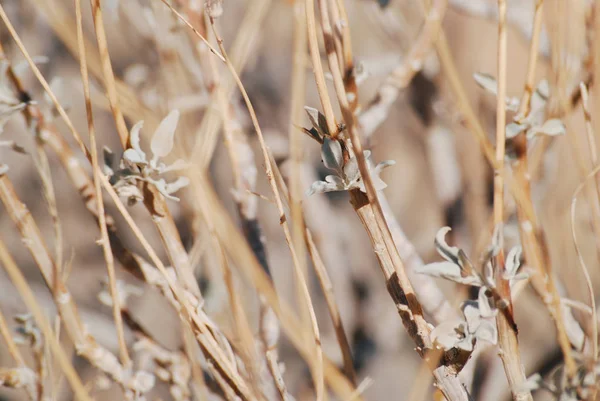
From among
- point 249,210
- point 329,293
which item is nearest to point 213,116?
point 249,210

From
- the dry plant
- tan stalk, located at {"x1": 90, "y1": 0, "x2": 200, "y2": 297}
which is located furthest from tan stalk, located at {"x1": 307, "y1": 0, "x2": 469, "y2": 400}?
tan stalk, located at {"x1": 90, "y1": 0, "x2": 200, "y2": 297}

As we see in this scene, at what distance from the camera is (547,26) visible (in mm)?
362

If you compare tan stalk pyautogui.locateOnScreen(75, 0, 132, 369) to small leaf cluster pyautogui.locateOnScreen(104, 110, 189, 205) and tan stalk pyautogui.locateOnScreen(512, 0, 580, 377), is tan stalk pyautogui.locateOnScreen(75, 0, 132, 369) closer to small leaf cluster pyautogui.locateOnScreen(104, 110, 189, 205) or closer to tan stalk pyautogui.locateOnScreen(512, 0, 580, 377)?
small leaf cluster pyautogui.locateOnScreen(104, 110, 189, 205)

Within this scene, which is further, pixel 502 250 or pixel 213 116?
pixel 213 116

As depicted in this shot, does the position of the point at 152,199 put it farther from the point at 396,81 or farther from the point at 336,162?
the point at 396,81

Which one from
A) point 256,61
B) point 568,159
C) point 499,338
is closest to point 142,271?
point 499,338

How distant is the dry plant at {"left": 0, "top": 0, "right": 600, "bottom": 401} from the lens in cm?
22

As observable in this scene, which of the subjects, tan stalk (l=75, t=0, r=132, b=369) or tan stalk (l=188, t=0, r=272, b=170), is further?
tan stalk (l=188, t=0, r=272, b=170)

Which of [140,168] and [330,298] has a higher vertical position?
[140,168]

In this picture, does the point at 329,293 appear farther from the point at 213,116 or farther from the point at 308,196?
the point at 213,116

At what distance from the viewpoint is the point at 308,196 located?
241mm

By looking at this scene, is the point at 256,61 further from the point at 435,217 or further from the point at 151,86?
the point at 435,217

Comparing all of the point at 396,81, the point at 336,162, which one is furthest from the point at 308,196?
the point at 396,81

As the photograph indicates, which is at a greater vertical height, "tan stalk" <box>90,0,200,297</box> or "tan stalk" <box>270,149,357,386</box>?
"tan stalk" <box>90,0,200,297</box>
